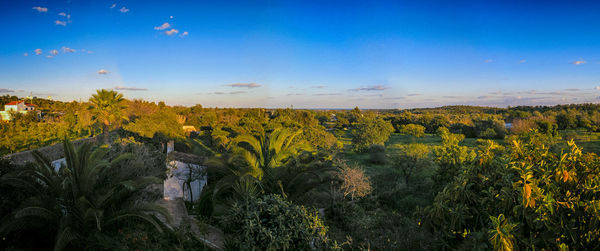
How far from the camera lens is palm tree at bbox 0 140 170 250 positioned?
5700 mm

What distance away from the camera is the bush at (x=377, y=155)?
24938 millimetres

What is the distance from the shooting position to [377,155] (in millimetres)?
24969

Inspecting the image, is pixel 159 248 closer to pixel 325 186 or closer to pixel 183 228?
pixel 183 228

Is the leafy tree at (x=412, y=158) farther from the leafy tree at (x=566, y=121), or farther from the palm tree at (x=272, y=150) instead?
the leafy tree at (x=566, y=121)

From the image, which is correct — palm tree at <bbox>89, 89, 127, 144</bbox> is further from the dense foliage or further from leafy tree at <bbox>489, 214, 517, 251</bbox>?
leafy tree at <bbox>489, 214, 517, 251</bbox>

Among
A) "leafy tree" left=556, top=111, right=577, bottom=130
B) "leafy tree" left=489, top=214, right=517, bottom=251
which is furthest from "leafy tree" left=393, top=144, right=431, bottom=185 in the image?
"leafy tree" left=556, top=111, right=577, bottom=130

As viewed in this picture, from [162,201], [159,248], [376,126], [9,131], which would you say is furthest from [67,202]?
[376,126]

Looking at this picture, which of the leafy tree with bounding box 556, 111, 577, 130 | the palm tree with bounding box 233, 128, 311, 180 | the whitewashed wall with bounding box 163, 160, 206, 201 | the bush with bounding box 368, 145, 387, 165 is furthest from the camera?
the leafy tree with bounding box 556, 111, 577, 130

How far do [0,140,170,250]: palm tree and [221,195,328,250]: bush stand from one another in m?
1.77

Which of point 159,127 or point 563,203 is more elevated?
point 563,203

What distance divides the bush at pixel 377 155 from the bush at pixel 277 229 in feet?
63.2

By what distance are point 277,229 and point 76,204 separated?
168 inches

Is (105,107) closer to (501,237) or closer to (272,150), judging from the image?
(272,150)

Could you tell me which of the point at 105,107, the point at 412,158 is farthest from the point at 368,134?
the point at 105,107
